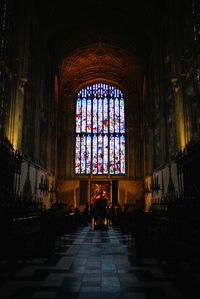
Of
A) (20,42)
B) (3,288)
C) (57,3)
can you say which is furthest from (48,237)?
(57,3)

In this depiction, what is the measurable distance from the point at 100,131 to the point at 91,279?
2636 centimetres

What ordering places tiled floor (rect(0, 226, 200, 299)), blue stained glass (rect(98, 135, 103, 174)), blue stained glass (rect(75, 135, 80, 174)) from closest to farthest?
tiled floor (rect(0, 226, 200, 299)) < blue stained glass (rect(98, 135, 103, 174)) < blue stained glass (rect(75, 135, 80, 174))

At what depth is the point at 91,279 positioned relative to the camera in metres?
5.21

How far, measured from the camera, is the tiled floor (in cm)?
432

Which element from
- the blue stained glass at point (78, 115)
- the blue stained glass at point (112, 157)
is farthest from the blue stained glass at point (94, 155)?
the blue stained glass at point (78, 115)

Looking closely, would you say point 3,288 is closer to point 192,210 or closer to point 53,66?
point 192,210

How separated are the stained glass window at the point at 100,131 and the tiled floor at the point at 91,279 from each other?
22979 mm

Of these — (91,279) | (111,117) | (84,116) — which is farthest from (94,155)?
(91,279)

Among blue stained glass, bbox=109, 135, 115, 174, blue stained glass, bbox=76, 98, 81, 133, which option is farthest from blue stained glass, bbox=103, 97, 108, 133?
blue stained glass, bbox=76, 98, 81, 133

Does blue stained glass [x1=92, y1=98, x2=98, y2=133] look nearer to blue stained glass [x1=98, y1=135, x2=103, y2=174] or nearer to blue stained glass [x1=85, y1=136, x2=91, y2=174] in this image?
blue stained glass [x1=98, y1=135, x2=103, y2=174]

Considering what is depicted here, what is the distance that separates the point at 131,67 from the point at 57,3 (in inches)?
416

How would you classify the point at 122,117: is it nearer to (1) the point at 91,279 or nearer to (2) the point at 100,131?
(2) the point at 100,131

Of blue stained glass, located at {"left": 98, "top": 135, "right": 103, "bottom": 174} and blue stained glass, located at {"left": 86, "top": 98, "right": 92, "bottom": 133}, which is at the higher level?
blue stained glass, located at {"left": 86, "top": 98, "right": 92, "bottom": 133}

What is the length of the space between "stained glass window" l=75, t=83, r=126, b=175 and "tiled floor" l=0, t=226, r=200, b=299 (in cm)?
2298
